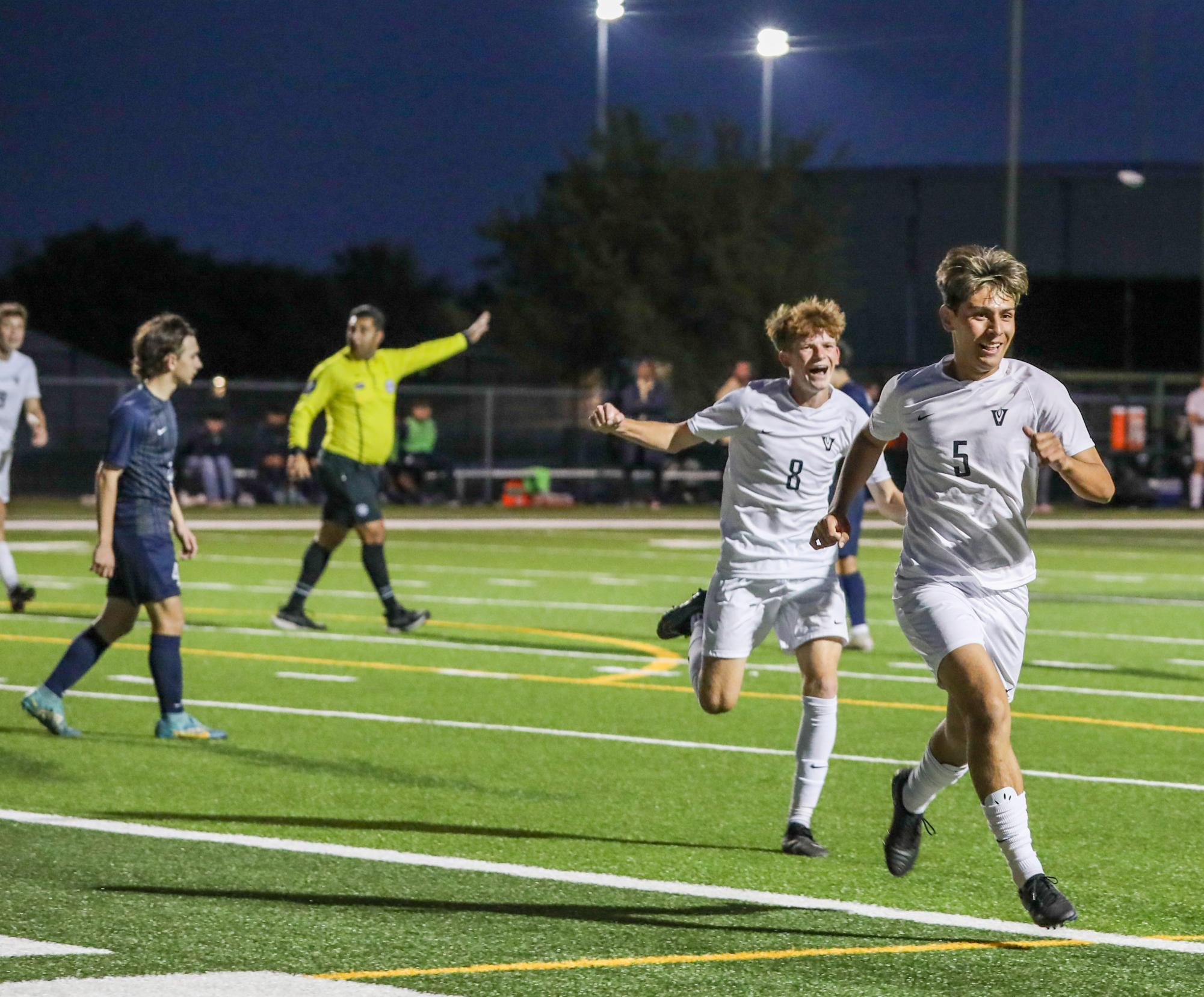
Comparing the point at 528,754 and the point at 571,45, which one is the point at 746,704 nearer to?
the point at 528,754

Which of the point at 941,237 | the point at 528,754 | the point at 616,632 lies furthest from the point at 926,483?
the point at 941,237

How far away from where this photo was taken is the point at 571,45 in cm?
3491

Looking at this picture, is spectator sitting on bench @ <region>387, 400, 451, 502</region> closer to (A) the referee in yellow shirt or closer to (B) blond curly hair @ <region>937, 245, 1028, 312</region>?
(A) the referee in yellow shirt

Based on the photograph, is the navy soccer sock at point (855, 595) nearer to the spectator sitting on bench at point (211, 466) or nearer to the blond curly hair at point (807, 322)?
the blond curly hair at point (807, 322)

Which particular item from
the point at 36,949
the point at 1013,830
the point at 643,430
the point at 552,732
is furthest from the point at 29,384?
the point at 1013,830

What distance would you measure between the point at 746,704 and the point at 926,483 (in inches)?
214

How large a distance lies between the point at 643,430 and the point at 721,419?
1.04 ft

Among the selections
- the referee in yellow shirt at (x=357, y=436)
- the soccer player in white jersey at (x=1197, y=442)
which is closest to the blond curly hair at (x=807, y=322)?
the referee in yellow shirt at (x=357, y=436)

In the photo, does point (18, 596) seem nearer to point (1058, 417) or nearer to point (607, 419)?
point (607, 419)

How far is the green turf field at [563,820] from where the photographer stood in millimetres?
6086

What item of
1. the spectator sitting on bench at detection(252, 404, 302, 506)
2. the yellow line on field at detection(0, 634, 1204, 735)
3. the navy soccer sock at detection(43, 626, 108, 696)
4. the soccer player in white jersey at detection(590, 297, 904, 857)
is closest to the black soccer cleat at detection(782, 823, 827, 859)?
the soccer player in white jersey at detection(590, 297, 904, 857)

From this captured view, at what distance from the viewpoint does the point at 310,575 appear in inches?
615

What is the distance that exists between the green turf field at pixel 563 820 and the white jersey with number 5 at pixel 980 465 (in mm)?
1104

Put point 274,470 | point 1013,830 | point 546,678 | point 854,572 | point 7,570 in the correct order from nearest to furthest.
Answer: point 1013,830
point 546,678
point 854,572
point 7,570
point 274,470
